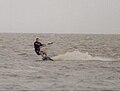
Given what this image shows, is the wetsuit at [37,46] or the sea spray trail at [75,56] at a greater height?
the wetsuit at [37,46]

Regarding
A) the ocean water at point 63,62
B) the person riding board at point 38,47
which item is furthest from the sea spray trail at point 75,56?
the person riding board at point 38,47

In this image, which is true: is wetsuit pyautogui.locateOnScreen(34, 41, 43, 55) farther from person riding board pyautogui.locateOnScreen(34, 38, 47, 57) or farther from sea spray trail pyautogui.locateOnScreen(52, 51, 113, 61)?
sea spray trail pyautogui.locateOnScreen(52, 51, 113, 61)

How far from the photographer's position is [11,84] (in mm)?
3102

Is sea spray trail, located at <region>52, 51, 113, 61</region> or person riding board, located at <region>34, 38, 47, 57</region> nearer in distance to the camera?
person riding board, located at <region>34, 38, 47, 57</region>

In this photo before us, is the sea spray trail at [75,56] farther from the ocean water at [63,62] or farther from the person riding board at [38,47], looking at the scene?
the person riding board at [38,47]

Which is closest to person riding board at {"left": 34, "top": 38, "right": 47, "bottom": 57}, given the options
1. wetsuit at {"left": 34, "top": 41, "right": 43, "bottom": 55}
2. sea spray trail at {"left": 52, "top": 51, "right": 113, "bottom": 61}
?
wetsuit at {"left": 34, "top": 41, "right": 43, "bottom": 55}

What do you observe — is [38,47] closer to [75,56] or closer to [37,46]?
[37,46]

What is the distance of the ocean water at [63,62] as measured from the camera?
3.17 m

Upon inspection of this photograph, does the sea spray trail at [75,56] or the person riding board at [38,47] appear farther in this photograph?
the sea spray trail at [75,56]

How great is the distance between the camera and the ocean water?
3166 millimetres

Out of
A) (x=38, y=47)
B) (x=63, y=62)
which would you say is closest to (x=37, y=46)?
(x=38, y=47)
